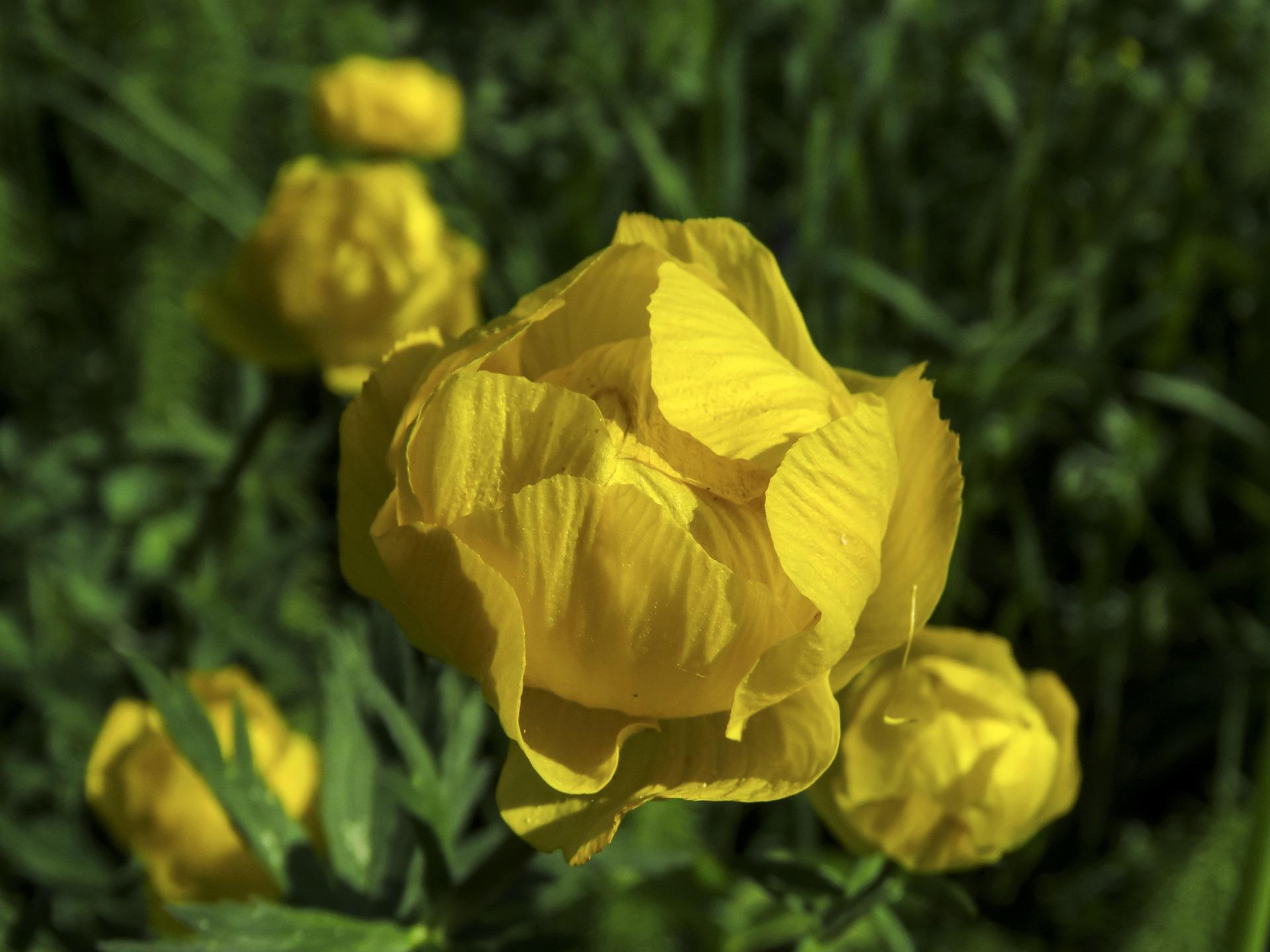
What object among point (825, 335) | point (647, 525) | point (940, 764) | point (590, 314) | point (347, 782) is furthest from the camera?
point (825, 335)

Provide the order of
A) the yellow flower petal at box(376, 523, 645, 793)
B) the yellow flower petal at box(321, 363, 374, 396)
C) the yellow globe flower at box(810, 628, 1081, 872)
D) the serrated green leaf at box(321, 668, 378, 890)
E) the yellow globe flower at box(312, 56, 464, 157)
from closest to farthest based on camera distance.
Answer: the yellow flower petal at box(376, 523, 645, 793) → the yellow globe flower at box(810, 628, 1081, 872) → the serrated green leaf at box(321, 668, 378, 890) → the yellow flower petal at box(321, 363, 374, 396) → the yellow globe flower at box(312, 56, 464, 157)

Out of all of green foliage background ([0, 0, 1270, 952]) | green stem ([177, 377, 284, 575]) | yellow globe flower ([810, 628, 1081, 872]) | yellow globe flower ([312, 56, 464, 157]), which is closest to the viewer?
yellow globe flower ([810, 628, 1081, 872])

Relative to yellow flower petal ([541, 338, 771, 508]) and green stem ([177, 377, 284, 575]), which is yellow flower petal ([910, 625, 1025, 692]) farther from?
green stem ([177, 377, 284, 575])

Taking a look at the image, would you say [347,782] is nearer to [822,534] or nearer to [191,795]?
[191,795]

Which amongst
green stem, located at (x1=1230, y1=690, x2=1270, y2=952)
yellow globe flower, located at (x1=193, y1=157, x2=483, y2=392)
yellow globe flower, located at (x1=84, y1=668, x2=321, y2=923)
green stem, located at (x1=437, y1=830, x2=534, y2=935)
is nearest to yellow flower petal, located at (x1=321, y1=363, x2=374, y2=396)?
yellow globe flower, located at (x1=193, y1=157, x2=483, y2=392)

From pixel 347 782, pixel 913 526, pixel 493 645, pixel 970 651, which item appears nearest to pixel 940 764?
pixel 970 651

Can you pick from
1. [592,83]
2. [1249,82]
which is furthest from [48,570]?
[1249,82]

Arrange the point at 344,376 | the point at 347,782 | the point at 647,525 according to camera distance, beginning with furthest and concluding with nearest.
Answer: the point at 344,376 → the point at 347,782 → the point at 647,525

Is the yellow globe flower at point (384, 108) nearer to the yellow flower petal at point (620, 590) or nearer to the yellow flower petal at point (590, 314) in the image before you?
the yellow flower petal at point (590, 314)
